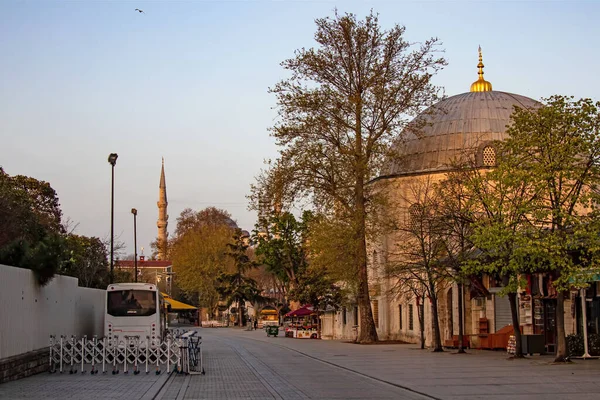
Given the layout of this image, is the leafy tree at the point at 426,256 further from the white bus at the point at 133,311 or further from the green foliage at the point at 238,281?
the green foliage at the point at 238,281

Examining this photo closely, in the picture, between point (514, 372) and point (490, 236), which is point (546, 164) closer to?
point (490, 236)

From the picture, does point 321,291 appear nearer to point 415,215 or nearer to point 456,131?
point 456,131

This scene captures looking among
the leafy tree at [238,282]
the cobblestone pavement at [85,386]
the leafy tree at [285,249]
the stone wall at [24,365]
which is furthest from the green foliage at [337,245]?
the leafy tree at [238,282]

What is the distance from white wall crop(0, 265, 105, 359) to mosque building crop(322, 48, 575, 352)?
1745 cm

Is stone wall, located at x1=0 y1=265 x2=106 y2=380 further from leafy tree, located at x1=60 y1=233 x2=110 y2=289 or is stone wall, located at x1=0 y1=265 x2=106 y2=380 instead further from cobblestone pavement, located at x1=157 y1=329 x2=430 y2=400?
leafy tree, located at x1=60 y1=233 x2=110 y2=289

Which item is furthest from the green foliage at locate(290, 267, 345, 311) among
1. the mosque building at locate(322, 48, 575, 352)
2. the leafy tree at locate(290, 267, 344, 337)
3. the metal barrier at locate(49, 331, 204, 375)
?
the metal barrier at locate(49, 331, 204, 375)

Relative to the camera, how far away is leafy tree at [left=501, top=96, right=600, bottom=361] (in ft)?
81.9

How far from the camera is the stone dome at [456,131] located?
53.0 meters

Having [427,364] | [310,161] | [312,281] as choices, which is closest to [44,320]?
[427,364]

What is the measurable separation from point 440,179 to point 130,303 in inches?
991

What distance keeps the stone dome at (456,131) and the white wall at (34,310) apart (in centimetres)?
2762

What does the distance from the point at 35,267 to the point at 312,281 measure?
41.4 meters

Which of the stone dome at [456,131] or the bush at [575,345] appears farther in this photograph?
the stone dome at [456,131]

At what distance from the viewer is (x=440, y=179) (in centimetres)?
4959
